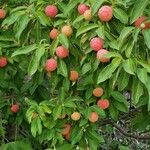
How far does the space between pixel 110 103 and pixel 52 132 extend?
0.35m

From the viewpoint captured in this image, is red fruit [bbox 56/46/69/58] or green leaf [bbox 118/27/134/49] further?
red fruit [bbox 56/46/69/58]

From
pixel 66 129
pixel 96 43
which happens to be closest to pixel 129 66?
pixel 96 43

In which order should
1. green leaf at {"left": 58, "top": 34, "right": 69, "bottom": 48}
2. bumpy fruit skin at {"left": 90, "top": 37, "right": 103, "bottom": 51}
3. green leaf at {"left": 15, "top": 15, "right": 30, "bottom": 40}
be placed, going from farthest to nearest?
green leaf at {"left": 15, "top": 15, "right": 30, "bottom": 40} → green leaf at {"left": 58, "top": 34, "right": 69, "bottom": 48} → bumpy fruit skin at {"left": 90, "top": 37, "right": 103, "bottom": 51}

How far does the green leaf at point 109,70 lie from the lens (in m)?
1.76

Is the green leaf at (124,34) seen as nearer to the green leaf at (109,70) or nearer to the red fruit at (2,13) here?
the green leaf at (109,70)

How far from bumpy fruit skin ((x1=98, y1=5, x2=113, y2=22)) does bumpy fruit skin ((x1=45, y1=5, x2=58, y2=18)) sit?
329 mm

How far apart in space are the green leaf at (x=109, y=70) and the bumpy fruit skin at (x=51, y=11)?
49 cm

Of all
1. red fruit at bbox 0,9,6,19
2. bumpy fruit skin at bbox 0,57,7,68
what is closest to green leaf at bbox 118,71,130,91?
bumpy fruit skin at bbox 0,57,7,68

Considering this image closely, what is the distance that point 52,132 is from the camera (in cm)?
222

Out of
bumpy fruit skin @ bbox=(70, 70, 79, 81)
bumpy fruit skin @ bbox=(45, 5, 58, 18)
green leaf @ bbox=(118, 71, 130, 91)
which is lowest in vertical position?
bumpy fruit skin @ bbox=(70, 70, 79, 81)

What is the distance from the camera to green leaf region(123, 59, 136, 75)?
1.73 meters

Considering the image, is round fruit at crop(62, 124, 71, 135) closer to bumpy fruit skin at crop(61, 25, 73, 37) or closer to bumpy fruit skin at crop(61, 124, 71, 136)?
bumpy fruit skin at crop(61, 124, 71, 136)

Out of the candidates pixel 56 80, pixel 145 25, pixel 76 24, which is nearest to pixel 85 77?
pixel 56 80

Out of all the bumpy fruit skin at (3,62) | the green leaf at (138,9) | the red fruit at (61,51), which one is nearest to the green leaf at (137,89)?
the green leaf at (138,9)
